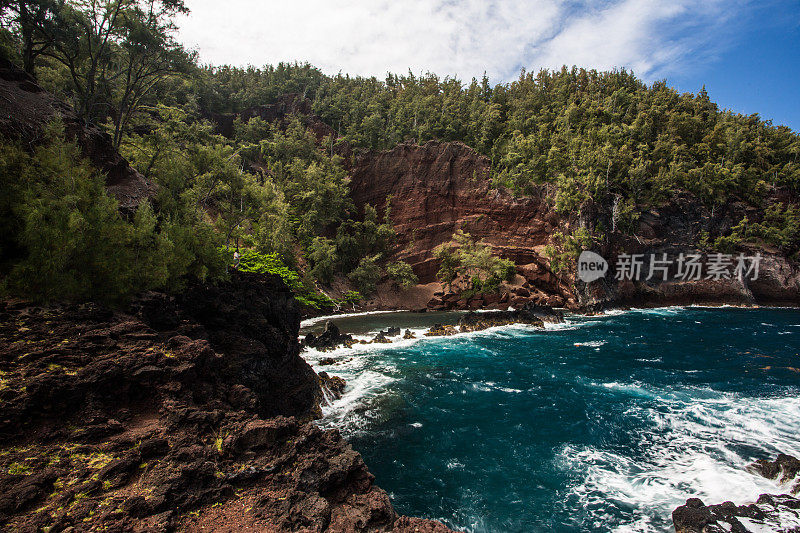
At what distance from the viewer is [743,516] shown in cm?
734

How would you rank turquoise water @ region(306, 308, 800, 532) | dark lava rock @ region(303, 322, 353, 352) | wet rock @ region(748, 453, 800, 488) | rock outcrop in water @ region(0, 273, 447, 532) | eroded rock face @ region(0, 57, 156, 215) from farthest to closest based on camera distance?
dark lava rock @ region(303, 322, 353, 352)
eroded rock face @ region(0, 57, 156, 215)
wet rock @ region(748, 453, 800, 488)
turquoise water @ region(306, 308, 800, 532)
rock outcrop in water @ region(0, 273, 447, 532)

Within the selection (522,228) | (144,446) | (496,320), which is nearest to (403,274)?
A: (496,320)

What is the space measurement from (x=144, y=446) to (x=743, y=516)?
12215 millimetres

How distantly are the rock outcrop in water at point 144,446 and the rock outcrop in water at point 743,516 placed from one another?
21.6 ft

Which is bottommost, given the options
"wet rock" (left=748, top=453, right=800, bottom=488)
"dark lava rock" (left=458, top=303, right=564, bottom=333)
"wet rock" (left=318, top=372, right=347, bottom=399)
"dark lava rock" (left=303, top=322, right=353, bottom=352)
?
"dark lava rock" (left=303, top=322, right=353, bottom=352)

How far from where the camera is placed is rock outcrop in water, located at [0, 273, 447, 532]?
4.09 meters

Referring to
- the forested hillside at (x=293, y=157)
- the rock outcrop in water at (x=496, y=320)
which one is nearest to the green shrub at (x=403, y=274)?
the forested hillside at (x=293, y=157)

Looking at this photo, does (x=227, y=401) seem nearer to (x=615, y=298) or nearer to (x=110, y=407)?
(x=110, y=407)

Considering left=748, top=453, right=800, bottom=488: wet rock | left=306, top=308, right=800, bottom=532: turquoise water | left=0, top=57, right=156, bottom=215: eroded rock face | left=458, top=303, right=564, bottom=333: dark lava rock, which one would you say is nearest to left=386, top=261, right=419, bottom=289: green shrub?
left=458, top=303, right=564, bottom=333: dark lava rock

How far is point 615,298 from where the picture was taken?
42.0 meters

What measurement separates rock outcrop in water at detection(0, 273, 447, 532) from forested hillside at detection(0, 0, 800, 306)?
281cm

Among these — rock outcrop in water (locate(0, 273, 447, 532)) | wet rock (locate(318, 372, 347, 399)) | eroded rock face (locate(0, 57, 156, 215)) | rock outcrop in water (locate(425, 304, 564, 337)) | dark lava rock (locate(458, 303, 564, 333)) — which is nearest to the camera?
rock outcrop in water (locate(0, 273, 447, 532))

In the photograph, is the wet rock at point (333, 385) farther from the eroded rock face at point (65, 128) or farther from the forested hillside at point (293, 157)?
the eroded rock face at point (65, 128)

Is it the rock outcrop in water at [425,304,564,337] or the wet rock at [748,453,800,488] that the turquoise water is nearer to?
the wet rock at [748,453,800,488]
